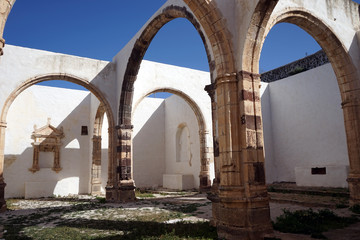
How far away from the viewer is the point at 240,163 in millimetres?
4387

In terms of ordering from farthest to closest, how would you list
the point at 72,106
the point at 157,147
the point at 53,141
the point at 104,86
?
the point at 157,147, the point at 72,106, the point at 53,141, the point at 104,86

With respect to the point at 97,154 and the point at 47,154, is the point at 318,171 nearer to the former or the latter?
the point at 97,154

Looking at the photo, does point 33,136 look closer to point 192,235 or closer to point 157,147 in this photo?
point 157,147

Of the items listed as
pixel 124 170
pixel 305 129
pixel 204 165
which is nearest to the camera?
pixel 124 170

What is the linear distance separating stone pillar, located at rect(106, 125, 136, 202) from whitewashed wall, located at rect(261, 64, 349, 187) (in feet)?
21.2

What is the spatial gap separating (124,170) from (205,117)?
173 inches

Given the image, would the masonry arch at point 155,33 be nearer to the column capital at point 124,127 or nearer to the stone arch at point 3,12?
the column capital at point 124,127

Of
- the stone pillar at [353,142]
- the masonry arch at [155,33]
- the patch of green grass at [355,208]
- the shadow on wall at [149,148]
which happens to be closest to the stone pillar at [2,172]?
the masonry arch at [155,33]

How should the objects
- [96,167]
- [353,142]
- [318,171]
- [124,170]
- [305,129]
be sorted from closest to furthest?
[353,142] → [124,170] → [318,171] → [305,129] → [96,167]

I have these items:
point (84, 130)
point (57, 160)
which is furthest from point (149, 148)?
point (57, 160)

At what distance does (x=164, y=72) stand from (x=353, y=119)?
708cm

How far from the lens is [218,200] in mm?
4574

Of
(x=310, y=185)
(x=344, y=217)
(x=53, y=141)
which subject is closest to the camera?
(x=344, y=217)

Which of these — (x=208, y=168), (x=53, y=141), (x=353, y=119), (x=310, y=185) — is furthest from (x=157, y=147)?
(x=353, y=119)
